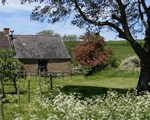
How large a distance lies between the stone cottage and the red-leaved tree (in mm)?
2092

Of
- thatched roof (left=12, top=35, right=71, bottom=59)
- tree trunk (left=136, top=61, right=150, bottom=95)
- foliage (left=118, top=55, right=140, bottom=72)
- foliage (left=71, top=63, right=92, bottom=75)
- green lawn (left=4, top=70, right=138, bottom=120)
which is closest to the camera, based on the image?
green lawn (left=4, top=70, right=138, bottom=120)

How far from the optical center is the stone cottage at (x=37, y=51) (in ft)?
101

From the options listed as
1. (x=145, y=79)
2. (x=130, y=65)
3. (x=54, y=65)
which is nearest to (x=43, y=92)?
(x=145, y=79)

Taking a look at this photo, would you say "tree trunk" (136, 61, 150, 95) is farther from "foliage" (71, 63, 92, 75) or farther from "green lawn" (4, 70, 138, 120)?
"foliage" (71, 63, 92, 75)

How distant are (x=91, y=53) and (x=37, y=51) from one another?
855 cm

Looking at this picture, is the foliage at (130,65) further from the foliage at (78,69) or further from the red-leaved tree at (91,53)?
the foliage at (78,69)

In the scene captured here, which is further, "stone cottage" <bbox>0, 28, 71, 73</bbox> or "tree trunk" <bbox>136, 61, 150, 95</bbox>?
"stone cottage" <bbox>0, 28, 71, 73</bbox>

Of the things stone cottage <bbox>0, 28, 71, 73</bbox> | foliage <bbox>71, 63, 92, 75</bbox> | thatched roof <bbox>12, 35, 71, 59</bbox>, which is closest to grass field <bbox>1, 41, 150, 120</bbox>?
stone cottage <bbox>0, 28, 71, 73</bbox>

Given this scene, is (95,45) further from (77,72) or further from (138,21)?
(138,21)

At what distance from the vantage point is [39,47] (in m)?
32.9

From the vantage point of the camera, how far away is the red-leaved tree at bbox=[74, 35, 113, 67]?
3253 centimetres

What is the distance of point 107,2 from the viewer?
13.3 m

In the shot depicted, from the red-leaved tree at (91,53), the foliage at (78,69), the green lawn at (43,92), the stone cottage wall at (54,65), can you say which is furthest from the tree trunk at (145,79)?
the stone cottage wall at (54,65)

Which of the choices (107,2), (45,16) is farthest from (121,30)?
(45,16)
